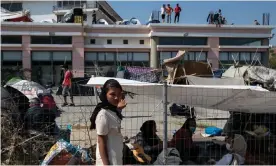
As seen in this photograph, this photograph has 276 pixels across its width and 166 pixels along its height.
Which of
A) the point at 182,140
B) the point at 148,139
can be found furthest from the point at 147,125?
the point at 182,140

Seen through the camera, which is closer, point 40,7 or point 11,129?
point 11,129

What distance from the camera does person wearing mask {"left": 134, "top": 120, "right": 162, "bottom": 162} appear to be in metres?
6.62

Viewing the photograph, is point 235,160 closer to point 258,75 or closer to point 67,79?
point 258,75

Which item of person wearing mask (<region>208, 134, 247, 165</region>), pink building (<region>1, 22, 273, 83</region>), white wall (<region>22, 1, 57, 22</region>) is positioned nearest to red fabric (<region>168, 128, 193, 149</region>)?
person wearing mask (<region>208, 134, 247, 165</region>)

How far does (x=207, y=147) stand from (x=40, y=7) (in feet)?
146

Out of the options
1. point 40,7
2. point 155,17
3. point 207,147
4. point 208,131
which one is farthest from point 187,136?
point 40,7

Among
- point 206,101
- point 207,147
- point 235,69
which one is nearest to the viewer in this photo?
point 206,101

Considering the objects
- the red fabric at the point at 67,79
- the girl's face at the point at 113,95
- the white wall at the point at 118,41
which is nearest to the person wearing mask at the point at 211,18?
the white wall at the point at 118,41

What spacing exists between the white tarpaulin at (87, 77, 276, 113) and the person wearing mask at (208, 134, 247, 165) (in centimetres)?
63

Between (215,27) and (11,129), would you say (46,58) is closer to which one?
(215,27)

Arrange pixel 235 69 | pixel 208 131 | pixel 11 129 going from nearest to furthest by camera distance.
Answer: pixel 11 129, pixel 235 69, pixel 208 131

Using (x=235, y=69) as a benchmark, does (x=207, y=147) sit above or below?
below

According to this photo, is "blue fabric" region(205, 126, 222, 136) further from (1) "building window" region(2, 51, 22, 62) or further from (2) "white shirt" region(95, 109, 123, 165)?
(1) "building window" region(2, 51, 22, 62)

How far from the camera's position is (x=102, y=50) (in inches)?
1282
